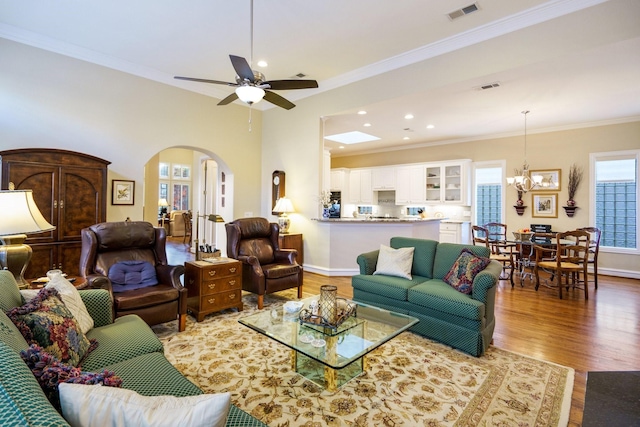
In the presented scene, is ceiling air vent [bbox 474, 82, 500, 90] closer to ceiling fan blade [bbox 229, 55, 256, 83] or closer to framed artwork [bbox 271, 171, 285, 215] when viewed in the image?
ceiling fan blade [bbox 229, 55, 256, 83]

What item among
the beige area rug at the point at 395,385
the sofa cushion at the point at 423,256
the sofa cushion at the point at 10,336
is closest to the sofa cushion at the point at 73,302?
the sofa cushion at the point at 10,336

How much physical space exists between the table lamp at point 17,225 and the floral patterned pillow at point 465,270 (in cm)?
351

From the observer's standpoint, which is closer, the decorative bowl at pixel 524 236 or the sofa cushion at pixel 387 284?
the sofa cushion at pixel 387 284

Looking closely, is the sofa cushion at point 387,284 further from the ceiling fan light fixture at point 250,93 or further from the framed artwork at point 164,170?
the framed artwork at point 164,170

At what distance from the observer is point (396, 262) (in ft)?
12.3

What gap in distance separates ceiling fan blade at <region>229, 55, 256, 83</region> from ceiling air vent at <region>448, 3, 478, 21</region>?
236cm

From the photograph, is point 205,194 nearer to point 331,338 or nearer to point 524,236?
point 331,338

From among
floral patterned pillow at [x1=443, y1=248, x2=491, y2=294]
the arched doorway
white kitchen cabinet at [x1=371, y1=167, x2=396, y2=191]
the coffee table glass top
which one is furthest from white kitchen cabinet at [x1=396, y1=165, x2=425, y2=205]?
the coffee table glass top

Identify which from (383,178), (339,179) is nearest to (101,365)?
(383,178)

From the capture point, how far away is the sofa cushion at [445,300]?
2.79 metres

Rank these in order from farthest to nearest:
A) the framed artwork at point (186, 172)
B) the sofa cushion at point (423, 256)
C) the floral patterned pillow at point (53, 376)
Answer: the framed artwork at point (186, 172) → the sofa cushion at point (423, 256) → the floral patterned pillow at point (53, 376)

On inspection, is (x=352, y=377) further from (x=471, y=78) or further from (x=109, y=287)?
(x=471, y=78)

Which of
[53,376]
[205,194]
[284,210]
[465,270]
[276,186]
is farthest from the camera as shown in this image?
[205,194]

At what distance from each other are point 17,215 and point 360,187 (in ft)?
27.0
